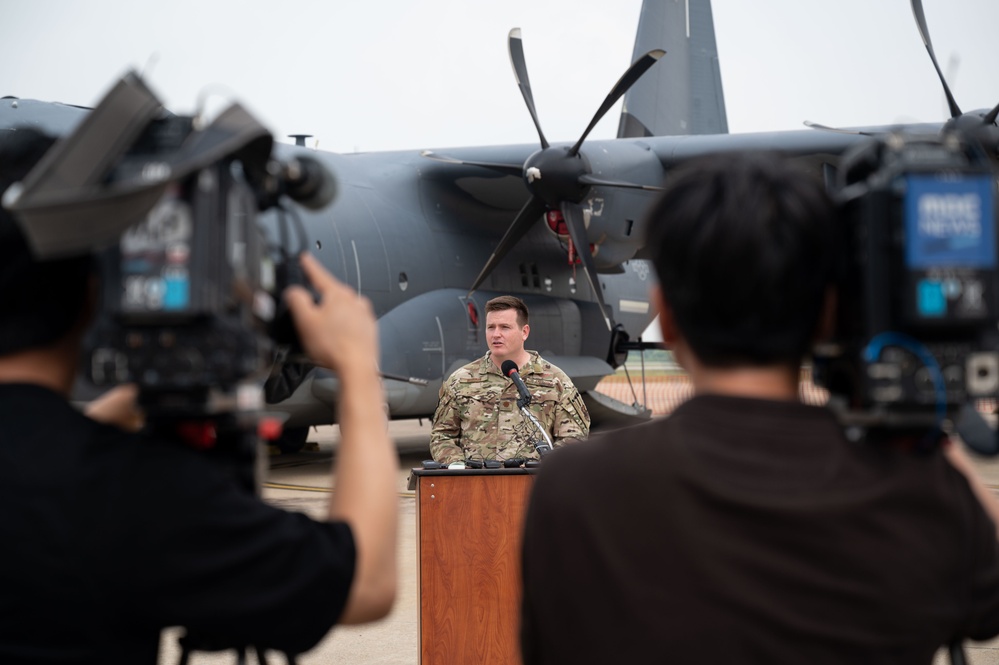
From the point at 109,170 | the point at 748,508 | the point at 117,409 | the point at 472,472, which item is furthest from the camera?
the point at 472,472

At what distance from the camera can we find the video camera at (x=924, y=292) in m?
1.30

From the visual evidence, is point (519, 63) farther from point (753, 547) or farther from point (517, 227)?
point (753, 547)

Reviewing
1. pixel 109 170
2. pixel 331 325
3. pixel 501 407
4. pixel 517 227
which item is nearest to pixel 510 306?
pixel 501 407

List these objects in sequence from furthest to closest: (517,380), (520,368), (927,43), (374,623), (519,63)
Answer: (519,63)
(927,43)
(520,368)
(517,380)
(374,623)

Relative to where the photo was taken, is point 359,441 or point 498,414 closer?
point 359,441

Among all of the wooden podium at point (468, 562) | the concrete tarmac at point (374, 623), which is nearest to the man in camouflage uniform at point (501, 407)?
the concrete tarmac at point (374, 623)

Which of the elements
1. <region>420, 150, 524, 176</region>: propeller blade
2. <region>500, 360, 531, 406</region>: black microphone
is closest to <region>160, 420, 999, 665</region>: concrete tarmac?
<region>500, 360, 531, 406</region>: black microphone

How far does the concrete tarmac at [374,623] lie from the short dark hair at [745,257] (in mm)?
333

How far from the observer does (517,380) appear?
462 centimetres

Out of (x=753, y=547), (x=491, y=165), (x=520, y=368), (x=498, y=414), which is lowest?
(x=498, y=414)

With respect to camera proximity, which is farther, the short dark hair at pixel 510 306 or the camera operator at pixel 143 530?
the short dark hair at pixel 510 306

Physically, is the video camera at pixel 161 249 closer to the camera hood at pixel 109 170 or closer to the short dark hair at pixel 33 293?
the camera hood at pixel 109 170

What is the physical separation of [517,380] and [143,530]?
11.1ft

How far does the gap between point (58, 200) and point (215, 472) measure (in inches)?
15.7
